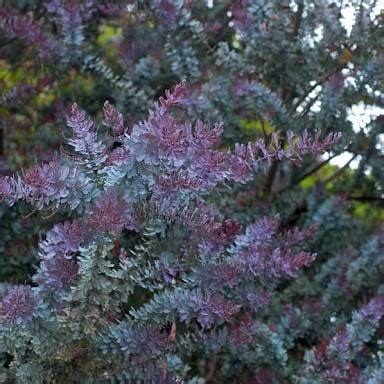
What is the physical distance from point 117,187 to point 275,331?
1217 millimetres

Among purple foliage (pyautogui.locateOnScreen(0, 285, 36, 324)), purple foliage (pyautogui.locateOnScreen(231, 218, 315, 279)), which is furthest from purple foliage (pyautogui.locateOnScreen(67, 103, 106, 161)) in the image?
purple foliage (pyautogui.locateOnScreen(231, 218, 315, 279))

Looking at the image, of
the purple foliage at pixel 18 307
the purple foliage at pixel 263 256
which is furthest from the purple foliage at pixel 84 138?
the purple foliage at pixel 263 256

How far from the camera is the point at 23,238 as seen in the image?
3.18 metres

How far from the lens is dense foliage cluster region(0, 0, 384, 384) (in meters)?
2.12

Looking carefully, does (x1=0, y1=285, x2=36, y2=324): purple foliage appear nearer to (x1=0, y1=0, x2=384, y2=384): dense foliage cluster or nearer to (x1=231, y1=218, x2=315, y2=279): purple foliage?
(x1=0, y1=0, x2=384, y2=384): dense foliage cluster

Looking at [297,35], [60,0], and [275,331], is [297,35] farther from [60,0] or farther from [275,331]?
[275,331]

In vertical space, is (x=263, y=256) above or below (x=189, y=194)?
below

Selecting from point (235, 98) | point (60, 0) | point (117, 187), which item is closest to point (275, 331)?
point (235, 98)

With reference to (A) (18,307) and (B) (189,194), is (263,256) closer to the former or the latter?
(B) (189,194)

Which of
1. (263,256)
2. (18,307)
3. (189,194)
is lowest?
(18,307)

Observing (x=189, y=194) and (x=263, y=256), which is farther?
(x=263, y=256)

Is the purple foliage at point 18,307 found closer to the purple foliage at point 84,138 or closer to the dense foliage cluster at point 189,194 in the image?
the dense foliage cluster at point 189,194

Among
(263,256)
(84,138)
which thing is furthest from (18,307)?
(263,256)

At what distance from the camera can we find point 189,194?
217 cm
